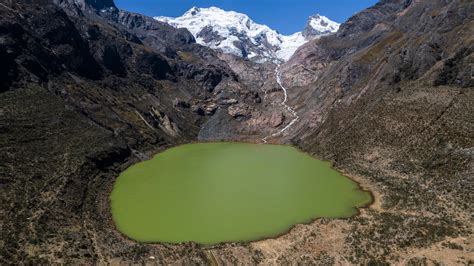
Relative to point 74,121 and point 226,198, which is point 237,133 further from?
point 226,198

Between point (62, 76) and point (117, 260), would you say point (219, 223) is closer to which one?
point (117, 260)

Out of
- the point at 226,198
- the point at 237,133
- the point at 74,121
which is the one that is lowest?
the point at 226,198

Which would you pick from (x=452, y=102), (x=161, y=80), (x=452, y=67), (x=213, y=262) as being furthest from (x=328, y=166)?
(x=161, y=80)

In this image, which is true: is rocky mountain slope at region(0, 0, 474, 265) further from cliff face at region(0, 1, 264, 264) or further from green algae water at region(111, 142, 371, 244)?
green algae water at region(111, 142, 371, 244)

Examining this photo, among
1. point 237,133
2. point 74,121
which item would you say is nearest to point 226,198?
point 74,121

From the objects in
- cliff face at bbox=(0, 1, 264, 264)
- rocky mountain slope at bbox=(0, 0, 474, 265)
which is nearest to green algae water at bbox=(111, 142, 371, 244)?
rocky mountain slope at bbox=(0, 0, 474, 265)
